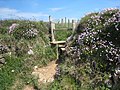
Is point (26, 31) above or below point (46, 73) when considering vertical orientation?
above

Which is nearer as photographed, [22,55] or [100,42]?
[100,42]

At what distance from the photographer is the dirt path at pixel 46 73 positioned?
13.6m

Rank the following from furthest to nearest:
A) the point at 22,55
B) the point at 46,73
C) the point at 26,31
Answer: the point at 26,31, the point at 22,55, the point at 46,73

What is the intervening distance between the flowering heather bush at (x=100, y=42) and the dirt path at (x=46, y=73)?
148 cm

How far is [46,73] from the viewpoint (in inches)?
568

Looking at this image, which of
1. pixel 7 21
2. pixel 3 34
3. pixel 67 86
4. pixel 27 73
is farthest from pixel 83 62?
pixel 7 21

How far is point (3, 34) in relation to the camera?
1828 centimetres

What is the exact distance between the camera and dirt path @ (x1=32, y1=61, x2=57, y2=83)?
13595mm

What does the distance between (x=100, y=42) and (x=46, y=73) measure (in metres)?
3.55

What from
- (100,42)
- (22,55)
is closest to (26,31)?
(22,55)

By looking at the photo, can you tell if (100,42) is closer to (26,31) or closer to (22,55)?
(22,55)

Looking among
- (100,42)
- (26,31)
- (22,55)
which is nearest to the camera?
(100,42)

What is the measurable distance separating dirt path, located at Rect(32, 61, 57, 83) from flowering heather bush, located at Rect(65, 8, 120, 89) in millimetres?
1483

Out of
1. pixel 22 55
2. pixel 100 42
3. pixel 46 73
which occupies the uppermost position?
pixel 100 42
